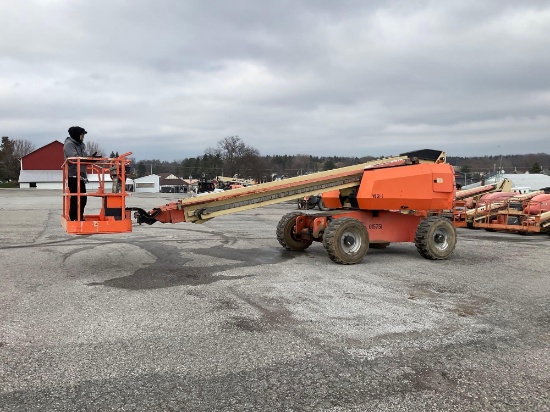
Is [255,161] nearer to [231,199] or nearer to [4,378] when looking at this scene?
[231,199]

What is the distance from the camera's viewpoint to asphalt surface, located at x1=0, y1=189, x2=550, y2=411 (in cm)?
361

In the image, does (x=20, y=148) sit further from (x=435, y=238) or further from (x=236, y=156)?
(x=435, y=238)

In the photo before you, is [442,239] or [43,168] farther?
[43,168]

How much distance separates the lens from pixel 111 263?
9.23 meters

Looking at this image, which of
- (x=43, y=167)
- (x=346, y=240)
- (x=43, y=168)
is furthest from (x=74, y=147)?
(x=43, y=167)

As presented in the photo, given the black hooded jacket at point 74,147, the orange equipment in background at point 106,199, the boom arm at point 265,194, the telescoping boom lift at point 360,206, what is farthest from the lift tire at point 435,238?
the black hooded jacket at point 74,147

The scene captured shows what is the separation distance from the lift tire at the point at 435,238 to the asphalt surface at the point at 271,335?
27.0 inches

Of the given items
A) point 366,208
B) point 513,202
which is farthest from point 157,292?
point 513,202

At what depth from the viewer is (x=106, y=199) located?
7.81m

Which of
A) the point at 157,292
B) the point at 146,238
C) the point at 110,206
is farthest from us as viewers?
the point at 146,238

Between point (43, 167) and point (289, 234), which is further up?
point (43, 167)

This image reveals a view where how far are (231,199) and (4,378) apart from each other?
18.8 ft

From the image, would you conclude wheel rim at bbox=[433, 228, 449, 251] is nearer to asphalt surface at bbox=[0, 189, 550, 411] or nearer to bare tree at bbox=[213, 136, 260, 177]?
asphalt surface at bbox=[0, 189, 550, 411]

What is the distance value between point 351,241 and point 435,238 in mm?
2206
